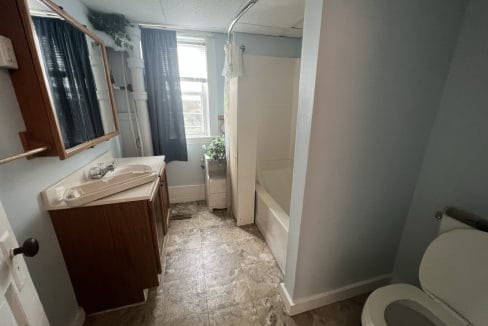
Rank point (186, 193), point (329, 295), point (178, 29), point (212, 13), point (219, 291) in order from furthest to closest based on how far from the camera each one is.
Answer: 1. point (186, 193)
2. point (178, 29)
3. point (212, 13)
4. point (219, 291)
5. point (329, 295)

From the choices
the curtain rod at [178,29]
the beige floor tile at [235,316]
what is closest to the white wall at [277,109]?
the curtain rod at [178,29]

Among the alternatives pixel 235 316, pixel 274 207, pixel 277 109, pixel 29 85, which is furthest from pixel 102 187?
pixel 277 109

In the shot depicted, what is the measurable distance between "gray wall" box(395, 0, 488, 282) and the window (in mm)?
2301

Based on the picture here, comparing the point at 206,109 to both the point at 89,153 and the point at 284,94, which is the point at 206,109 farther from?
the point at 89,153

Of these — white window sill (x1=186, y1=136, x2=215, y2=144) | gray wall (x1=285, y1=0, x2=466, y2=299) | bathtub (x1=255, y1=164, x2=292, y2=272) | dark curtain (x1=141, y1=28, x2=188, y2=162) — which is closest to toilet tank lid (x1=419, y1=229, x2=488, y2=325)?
gray wall (x1=285, y1=0, x2=466, y2=299)

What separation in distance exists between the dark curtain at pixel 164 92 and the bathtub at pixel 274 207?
1194 mm

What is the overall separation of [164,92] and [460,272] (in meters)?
2.79

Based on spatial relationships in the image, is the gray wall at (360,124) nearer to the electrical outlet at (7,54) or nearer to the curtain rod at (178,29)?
the electrical outlet at (7,54)

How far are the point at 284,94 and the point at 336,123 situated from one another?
1551 mm

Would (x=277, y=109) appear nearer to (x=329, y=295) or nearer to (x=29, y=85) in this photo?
(x=329, y=295)

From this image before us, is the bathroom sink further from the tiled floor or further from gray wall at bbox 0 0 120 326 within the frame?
the tiled floor

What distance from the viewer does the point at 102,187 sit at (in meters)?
1.29

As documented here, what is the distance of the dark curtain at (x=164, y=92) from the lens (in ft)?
7.22

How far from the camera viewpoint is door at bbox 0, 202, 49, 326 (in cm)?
53
